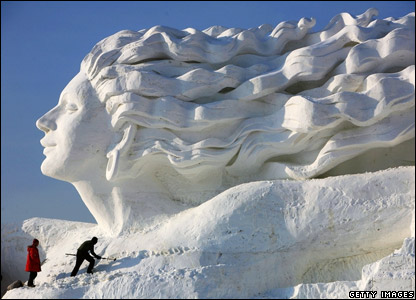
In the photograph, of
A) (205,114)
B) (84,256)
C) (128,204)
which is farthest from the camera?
(128,204)

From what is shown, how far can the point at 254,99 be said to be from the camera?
7559mm

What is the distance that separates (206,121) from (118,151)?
1.10 metres

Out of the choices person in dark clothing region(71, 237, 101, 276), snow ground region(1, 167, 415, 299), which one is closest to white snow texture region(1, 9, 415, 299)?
snow ground region(1, 167, 415, 299)

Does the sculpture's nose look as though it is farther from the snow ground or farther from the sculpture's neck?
the snow ground

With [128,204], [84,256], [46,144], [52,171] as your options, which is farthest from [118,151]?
[84,256]

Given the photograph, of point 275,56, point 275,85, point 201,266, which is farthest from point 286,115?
point 201,266

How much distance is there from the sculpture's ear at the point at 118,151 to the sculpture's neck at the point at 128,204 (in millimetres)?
221

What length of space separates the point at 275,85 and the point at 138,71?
1.65m

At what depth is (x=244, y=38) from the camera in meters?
7.77

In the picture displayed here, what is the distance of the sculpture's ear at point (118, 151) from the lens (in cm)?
731

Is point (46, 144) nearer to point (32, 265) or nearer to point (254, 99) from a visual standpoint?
point (32, 265)

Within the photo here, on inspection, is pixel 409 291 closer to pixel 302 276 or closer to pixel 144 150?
pixel 302 276

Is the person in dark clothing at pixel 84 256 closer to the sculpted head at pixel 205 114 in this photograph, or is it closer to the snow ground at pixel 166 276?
the snow ground at pixel 166 276

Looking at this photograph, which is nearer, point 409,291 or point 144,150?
point 409,291
